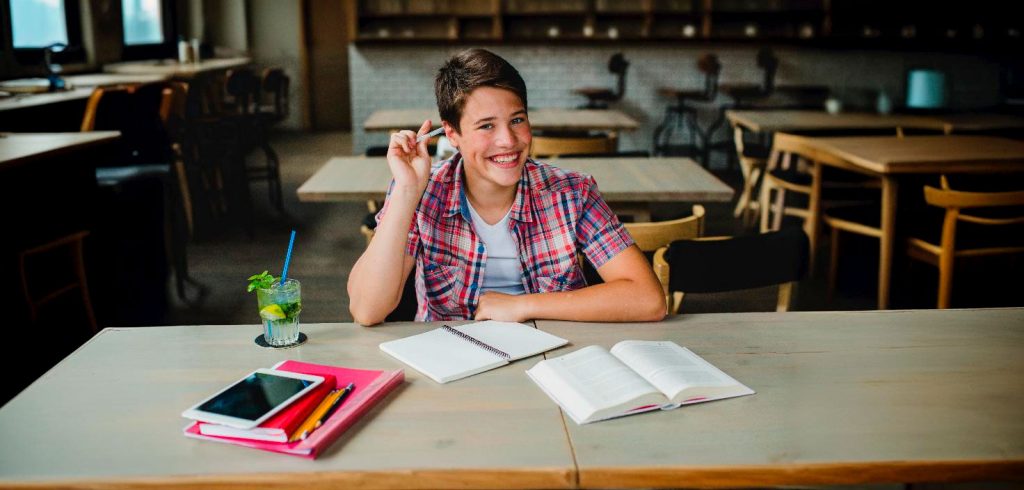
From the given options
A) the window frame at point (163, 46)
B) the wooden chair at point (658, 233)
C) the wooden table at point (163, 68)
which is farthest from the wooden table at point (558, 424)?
the window frame at point (163, 46)

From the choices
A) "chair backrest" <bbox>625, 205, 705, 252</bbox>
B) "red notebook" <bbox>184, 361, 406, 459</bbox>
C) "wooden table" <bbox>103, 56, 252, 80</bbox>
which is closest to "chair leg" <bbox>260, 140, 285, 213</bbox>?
"wooden table" <bbox>103, 56, 252, 80</bbox>

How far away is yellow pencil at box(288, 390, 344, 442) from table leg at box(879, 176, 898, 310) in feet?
10.2

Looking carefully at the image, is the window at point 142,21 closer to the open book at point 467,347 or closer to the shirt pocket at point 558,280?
the shirt pocket at point 558,280

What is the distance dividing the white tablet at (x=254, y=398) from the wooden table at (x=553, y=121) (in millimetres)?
3678

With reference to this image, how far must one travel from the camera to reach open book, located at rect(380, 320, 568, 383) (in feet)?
4.56

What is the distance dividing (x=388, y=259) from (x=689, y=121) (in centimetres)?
731

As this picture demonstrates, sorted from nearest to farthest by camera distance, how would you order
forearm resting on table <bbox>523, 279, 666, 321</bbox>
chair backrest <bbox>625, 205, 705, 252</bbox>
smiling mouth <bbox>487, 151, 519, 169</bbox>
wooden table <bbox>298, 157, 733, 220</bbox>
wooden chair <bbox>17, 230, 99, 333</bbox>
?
forearm resting on table <bbox>523, 279, 666, 321</bbox>, smiling mouth <bbox>487, 151, 519, 169</bbox>, chair backrest <bbox>625, 205, 705, 252</bbox>, wooden chair <bbox>17, 230, 99, 333</bbox>, wooden table <bbox>298, 157, 733, 220</bbox>

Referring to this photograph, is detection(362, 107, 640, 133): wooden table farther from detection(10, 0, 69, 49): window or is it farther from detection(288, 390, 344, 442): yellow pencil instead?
detection(288, 390, 344, 442): yellow pencil

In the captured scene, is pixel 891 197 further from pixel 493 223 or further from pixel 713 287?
pixel 493 223

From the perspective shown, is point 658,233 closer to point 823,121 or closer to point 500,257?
point 500,257

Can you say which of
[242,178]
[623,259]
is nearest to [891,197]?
[623,259]

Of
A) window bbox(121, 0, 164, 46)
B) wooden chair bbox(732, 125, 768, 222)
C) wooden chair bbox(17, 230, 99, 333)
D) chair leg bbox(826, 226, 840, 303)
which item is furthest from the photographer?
window bbox(121, 0, 164, 46)

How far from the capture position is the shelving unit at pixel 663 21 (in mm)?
8094

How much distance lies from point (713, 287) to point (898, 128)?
10.8ft
